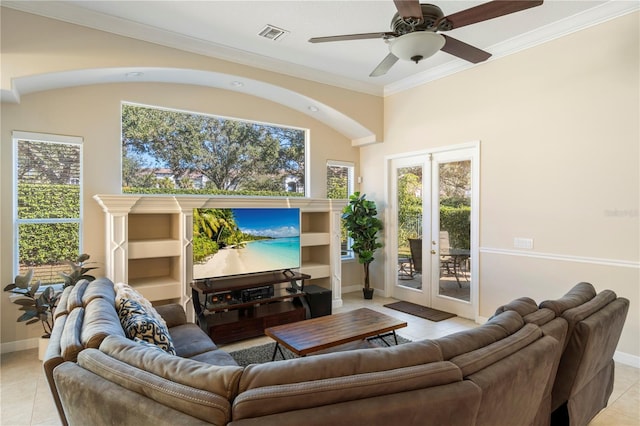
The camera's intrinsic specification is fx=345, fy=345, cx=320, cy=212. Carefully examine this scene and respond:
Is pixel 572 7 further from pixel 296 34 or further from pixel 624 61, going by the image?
pixel 296 34

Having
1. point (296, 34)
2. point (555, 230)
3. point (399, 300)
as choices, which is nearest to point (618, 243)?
point (555, 230)

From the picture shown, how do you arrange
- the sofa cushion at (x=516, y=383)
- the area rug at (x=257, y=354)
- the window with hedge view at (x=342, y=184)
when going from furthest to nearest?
the window with hedge view at (x=342, y=184) < the area rug at (x=257, y=354) < the sofa cushion at (x=516, y=383)

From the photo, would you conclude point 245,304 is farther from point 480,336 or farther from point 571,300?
point 571,300

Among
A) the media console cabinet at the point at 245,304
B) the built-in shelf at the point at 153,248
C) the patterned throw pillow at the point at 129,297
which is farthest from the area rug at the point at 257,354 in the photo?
the built-in shelf at the point at 153,248

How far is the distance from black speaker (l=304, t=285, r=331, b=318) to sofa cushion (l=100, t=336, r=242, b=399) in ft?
10.5

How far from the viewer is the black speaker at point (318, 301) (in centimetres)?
449

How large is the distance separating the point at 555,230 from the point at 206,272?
3955 mm

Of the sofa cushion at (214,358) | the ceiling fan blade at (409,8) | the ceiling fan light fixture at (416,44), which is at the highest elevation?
the ceiling fan blade at (409,8)

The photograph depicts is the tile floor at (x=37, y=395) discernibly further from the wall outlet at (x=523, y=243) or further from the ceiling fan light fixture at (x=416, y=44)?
the ceiling fan light fixture at (x=416, y=44)

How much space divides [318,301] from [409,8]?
3440 millimetres

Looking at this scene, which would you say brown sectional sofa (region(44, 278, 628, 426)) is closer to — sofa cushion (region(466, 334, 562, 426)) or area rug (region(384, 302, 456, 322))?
sofa cushion (region(466, 334, 562, 426))

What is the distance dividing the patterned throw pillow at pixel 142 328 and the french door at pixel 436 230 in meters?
3.87

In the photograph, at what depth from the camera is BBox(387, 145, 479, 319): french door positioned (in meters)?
4.65

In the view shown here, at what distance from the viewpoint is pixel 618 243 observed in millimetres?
3320
